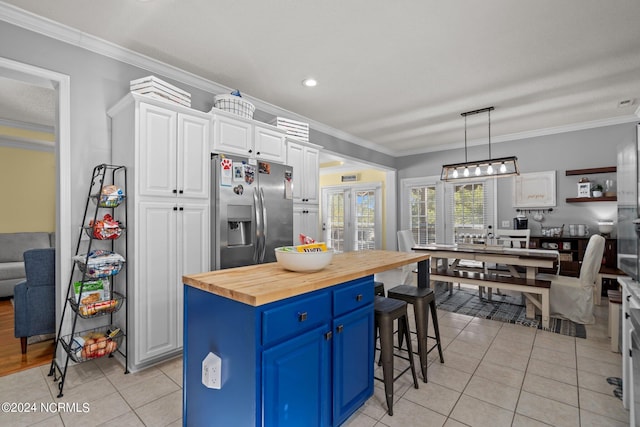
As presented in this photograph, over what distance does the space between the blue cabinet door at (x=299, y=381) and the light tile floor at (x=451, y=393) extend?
480mm

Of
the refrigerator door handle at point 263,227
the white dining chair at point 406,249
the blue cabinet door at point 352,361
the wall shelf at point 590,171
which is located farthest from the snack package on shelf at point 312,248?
the wall shelf at point 590,171

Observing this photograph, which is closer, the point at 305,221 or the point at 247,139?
the point at 247,139

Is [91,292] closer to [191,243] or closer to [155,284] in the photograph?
[155,284]

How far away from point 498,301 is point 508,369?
7.17ft

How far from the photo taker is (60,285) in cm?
247

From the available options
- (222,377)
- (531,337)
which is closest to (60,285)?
(222,377)

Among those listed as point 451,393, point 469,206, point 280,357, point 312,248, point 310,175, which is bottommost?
point 451,393

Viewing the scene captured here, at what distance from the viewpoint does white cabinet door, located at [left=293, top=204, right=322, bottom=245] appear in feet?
12.6

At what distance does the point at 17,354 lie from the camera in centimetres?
274

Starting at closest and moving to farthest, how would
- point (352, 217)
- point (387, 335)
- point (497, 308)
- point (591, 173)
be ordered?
point (387, 335)
point (497, 308)
point (591, 173)
point (352, 217)

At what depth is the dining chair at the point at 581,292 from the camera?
3.44 metres

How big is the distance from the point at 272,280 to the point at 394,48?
7.92ft

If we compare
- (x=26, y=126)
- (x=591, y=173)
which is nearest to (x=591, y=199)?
(x=591, y=173)

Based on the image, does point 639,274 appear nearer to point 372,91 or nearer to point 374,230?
point 372,91
